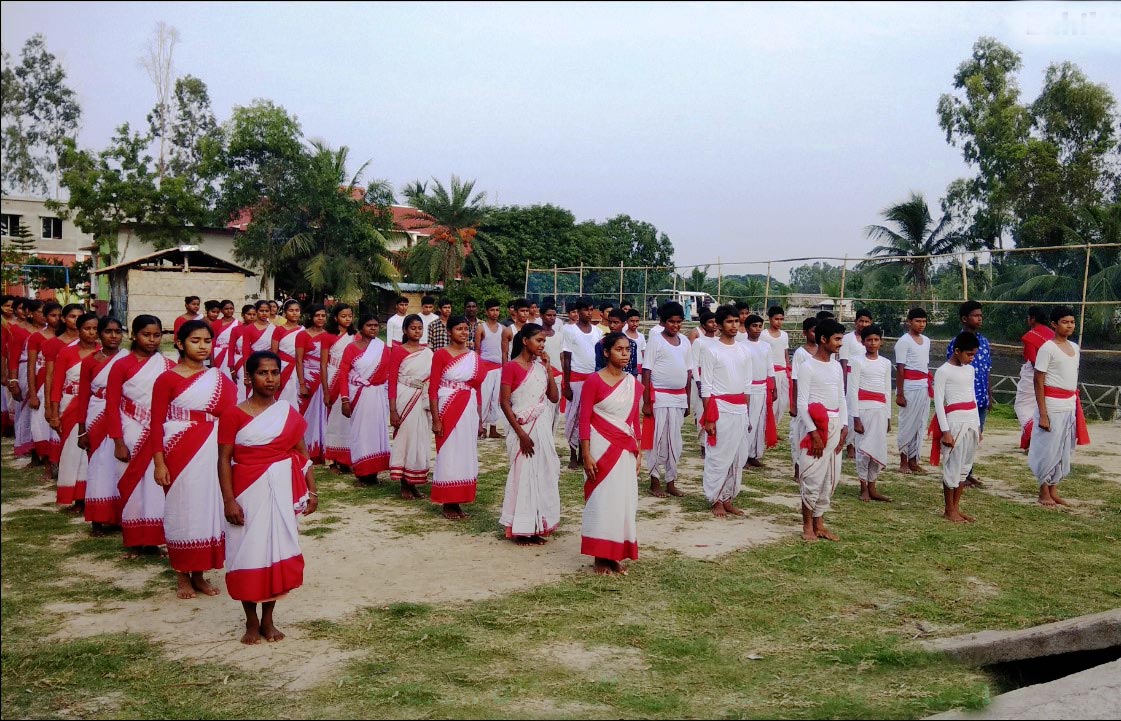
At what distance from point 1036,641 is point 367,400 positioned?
245 inches

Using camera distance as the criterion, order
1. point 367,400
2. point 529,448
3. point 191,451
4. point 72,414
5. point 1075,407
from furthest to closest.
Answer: point 367,400 < point 1075,407 < point 72,414 < point 529,448 < point 191,451

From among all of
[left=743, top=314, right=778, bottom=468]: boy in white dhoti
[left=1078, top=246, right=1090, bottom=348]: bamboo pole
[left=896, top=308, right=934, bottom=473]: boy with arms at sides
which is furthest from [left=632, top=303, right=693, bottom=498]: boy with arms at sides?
[left=1078, top=246, right=1090, bottom=348]: bamboo pole

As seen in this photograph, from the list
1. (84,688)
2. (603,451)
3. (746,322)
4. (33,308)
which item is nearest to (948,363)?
(746,322)

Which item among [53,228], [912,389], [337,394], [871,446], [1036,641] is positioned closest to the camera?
[1036,641]

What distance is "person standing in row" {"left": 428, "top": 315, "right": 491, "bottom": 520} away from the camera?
757 centimetres

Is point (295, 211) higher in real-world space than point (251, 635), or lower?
higher

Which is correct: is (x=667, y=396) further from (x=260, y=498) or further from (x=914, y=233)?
(x=914, y=233)

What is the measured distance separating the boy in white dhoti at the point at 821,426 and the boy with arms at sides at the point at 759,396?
1.92 metres

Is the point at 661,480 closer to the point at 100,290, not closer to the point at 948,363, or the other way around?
the point at 948,363

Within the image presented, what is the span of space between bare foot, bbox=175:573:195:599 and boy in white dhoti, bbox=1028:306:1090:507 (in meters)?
7.22

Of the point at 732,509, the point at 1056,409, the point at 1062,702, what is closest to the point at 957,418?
the point at 1056,409

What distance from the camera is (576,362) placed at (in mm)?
10312

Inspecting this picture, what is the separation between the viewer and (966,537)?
23.6 ft

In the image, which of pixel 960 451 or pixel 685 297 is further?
pixel 685 297
